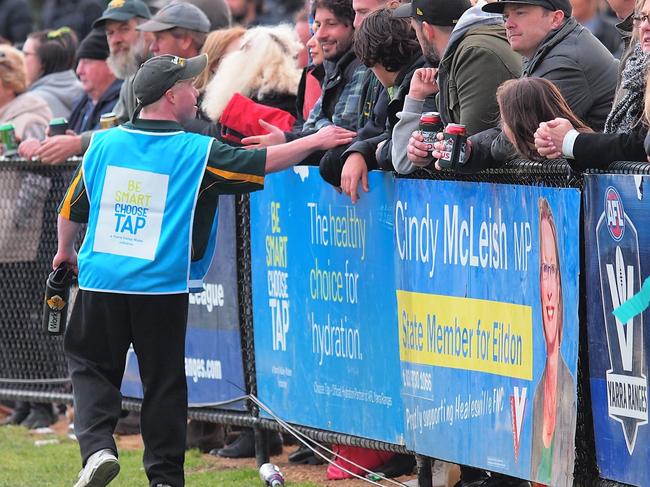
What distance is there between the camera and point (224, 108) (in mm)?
8945

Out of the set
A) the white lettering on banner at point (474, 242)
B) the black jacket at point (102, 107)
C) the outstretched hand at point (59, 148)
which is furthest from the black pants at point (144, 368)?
the black jacket at point (102, 107)

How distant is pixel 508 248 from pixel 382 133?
4.66 ft

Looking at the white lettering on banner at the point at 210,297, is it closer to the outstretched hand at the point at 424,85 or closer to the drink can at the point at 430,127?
the outstretched hand at the point at 424,85

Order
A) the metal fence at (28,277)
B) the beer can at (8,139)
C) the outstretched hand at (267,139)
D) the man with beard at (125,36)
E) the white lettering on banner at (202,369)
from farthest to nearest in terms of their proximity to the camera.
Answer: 1. the man with beard at (125,36)
2. the beer can at (8,139)
3. the metal fence at (28,277)
4. the white lettering on banner at (202,369)
5. the outstretched hand at (267,139)

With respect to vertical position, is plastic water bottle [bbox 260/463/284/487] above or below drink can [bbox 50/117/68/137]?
below

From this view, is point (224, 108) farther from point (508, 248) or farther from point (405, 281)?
point (508, 248)

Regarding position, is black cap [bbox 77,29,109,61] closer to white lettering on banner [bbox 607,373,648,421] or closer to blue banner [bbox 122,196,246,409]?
blue banner [bbox 122,196,246,409]

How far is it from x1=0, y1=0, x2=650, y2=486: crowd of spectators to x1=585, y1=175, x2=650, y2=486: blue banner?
0.20 metres

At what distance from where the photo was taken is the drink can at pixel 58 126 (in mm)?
10062

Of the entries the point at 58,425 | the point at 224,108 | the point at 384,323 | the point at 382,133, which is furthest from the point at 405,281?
the point at 58,425

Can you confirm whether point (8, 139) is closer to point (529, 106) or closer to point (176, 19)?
point (176, 19)

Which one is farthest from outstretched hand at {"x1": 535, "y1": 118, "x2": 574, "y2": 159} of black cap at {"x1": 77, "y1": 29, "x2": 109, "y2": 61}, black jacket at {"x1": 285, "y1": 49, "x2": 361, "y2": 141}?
black cap at {"x1": 77, "y1": 29, "x2": 109, "y2": 61}

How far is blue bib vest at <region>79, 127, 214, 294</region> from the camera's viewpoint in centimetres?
706

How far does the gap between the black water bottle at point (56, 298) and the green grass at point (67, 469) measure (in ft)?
3.44
